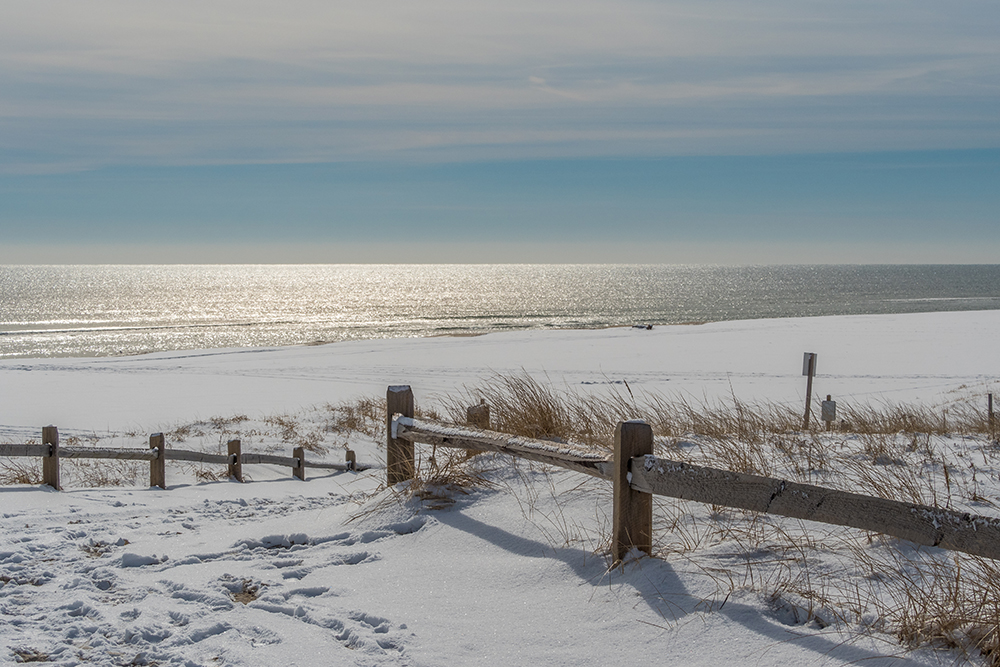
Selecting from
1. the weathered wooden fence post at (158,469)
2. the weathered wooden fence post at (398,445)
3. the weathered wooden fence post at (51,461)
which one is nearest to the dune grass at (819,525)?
the weathered wooden fence post at (398,445)

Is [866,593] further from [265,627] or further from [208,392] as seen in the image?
[208,392]

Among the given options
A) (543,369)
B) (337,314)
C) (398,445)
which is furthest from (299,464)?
(337,314)

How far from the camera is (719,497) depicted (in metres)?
4.01

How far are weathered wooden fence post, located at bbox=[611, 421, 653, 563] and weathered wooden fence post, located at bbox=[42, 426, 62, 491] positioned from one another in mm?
7127

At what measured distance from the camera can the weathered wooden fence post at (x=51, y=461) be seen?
8398mm

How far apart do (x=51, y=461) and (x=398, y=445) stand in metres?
4.67

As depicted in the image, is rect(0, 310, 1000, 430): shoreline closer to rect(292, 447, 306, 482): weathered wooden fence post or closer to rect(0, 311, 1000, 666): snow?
rect(292, 447, 306, 482): weathered wooden fence post

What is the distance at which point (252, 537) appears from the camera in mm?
5840

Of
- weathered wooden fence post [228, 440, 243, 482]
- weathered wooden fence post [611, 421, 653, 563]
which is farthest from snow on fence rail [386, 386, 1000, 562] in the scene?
weathered wooden fence post [228, 440, 243, 482]

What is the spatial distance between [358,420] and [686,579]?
14629 millimetres

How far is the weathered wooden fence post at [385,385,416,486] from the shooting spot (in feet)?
22.3

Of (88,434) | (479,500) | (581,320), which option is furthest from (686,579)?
(581,320)

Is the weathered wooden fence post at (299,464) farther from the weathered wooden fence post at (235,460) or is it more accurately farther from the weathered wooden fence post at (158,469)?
the weathered wooden fence post at (158,469)

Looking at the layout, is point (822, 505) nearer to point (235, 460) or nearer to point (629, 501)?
point (629, 501)
